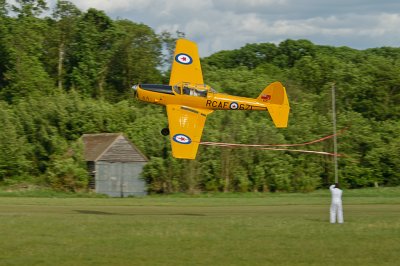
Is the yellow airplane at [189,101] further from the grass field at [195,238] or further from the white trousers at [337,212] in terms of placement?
the white trousers at [337,212]

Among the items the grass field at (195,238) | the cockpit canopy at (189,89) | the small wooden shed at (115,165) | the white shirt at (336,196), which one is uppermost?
the cockpit canopy at (189,89)

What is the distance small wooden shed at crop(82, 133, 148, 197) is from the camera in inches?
2051

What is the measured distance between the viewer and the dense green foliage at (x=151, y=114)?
5538cm

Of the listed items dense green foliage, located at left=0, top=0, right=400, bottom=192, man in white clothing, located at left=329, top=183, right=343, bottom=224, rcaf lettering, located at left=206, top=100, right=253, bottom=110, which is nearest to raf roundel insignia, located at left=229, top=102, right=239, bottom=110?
rcaf lettering, located at left=206, top=100, right=253, bottom=110

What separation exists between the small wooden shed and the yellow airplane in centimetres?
2298

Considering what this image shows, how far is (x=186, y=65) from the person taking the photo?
30.6 meters

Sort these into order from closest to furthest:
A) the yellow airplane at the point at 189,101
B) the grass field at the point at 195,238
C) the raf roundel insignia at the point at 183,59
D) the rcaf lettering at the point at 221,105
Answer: the grass field at the point at 195,238 → the yellow airplane at the point at 189,101 → the rcaf lettering at the point at 221,105 → the raf roundel insignia at the point at 183,59

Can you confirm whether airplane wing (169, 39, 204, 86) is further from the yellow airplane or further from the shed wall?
the shed wall

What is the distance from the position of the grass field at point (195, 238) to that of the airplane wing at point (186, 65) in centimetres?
591

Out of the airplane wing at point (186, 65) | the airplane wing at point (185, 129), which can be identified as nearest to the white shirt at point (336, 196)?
the airplane wing at point (185, 129)

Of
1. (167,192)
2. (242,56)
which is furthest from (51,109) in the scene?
(242,56)

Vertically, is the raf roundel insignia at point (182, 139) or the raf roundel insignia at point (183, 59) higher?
the raf roundel insignia at point (183, 59)

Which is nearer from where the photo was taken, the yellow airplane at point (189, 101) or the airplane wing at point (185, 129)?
the airplane wing at point (185, 129)

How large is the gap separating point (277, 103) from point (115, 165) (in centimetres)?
2533
